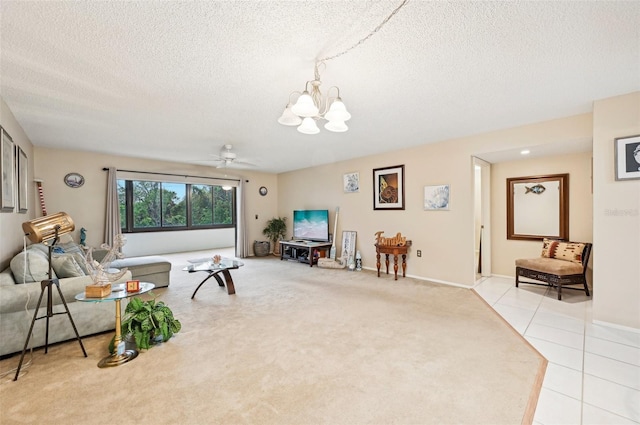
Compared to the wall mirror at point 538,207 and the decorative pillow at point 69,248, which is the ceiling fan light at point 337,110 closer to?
the wall mirror at point 538,207

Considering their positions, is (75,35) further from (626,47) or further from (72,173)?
(72,173)

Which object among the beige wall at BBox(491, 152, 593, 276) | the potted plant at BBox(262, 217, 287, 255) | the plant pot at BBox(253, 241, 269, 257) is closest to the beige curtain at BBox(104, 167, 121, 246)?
the plant pot at BBox(253, 241, 269, 257)

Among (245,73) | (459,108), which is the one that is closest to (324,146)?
(459,108)

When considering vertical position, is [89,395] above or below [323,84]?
below

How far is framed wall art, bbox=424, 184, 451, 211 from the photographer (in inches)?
177

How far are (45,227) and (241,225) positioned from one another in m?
5.17

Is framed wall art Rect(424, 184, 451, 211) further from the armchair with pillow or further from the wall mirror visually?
the armchair with pillow

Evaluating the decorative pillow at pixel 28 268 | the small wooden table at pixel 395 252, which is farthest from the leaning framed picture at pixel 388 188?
the decorative pillow at pixel 28 268

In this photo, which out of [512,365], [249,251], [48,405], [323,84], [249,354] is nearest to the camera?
[48,405]

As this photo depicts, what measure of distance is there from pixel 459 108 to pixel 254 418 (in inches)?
135

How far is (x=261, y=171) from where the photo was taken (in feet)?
25.1

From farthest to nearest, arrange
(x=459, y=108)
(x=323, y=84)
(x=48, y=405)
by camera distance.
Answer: (x=459, y=108)
(x=323, y=84)
(x=48, y=405)

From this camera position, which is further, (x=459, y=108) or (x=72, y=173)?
(x=72, y=173)

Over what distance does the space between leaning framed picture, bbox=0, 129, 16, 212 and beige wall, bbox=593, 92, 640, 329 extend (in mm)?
5866
